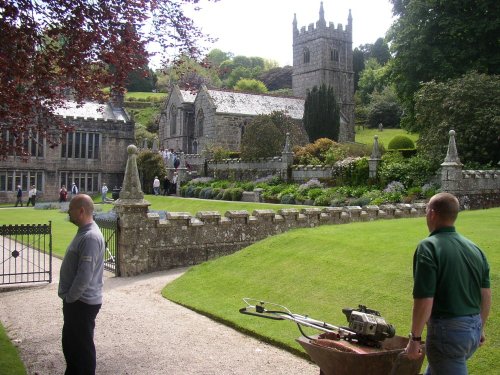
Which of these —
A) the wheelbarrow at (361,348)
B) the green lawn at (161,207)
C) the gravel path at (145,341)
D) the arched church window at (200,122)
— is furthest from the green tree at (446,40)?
the wheelbarrow at (361,348)

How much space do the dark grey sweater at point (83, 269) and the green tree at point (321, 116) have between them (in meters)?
47.5

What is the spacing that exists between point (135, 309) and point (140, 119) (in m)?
74.5

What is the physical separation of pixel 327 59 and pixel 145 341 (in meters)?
65.0

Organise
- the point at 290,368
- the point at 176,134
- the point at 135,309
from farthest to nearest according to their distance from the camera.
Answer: the point at 176,134, the point at 135,309, the point at 290,368

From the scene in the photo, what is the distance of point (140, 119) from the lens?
3204 inches

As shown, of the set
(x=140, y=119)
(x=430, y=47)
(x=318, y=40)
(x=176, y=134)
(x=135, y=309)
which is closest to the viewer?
(x=135, y=309)

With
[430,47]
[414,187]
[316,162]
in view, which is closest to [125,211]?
[414,187]

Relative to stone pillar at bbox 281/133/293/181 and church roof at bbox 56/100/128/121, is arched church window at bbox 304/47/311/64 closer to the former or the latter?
church roof at bbox 56/100/128/121

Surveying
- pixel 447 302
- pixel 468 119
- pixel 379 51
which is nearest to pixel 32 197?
pixel 468 119

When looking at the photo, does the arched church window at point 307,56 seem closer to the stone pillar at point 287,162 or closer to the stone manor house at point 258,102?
the stone manor house at point 258,102

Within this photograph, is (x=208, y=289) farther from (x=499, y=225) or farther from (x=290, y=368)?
(x=499, y=225)

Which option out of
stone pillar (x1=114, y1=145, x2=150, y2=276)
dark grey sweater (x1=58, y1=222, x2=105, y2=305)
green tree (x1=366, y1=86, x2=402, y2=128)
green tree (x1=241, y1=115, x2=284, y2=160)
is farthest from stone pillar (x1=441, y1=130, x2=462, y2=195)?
green tree (x1=366, y1=86, x2=402, y2=128)

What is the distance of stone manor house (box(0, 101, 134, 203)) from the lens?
42.1 metres

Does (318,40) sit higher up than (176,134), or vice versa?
Answer: (318,40)
